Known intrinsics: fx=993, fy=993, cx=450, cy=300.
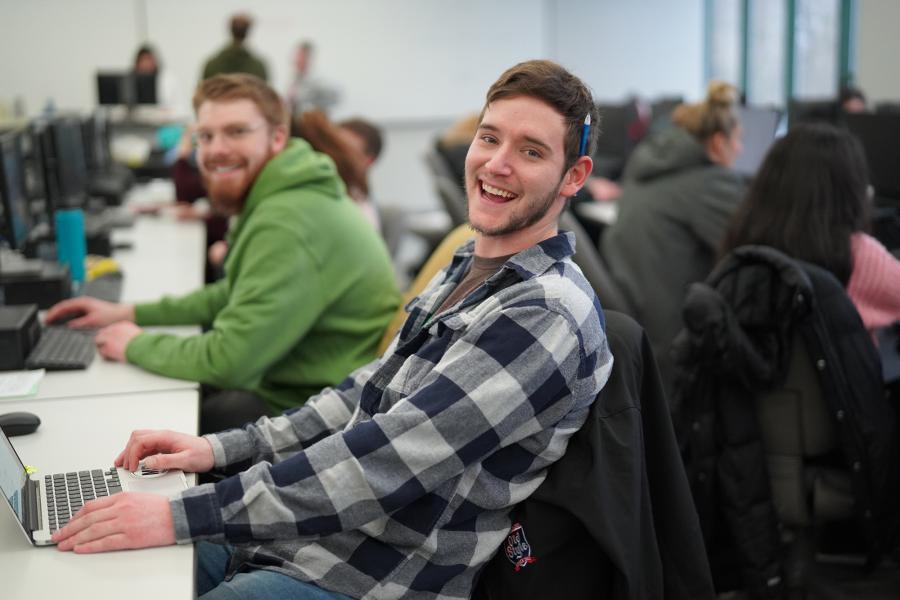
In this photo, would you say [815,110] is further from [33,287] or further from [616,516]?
[616,516]

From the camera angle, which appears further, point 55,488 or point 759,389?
point 759,389

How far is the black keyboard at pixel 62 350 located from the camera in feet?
7.02

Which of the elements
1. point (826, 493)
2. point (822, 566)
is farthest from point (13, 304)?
point (822, 566)

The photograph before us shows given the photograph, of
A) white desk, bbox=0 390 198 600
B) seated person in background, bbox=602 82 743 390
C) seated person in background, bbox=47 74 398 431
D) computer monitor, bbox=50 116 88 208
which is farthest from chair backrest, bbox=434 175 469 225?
white desk, bbox=0 390 198 600

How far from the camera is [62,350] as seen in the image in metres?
2.22

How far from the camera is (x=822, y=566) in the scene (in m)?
2.68

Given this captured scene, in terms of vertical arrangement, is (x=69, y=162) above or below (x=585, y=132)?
below

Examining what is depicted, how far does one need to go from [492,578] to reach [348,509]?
0.26 m

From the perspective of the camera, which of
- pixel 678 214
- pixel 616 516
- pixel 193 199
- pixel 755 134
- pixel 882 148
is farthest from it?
pixel 193 199

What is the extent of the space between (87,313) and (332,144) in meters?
0.86

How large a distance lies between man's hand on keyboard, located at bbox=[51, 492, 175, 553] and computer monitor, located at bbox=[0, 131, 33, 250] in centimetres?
157

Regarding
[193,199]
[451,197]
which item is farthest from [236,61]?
[451,197]

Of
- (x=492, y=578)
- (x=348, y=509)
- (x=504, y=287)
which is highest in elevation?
(x=504, y=287)

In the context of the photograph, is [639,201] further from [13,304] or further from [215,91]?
[13,304]
